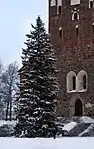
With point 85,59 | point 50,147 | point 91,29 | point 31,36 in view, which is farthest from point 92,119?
point 50,147

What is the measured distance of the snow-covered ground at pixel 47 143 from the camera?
1340 centimetres

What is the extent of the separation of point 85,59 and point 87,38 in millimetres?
1997

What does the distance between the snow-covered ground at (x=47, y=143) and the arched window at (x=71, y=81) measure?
80.4 ft

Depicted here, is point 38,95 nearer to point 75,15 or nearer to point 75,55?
point 75,55

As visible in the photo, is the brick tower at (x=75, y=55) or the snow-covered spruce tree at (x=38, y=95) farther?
the brick tower at (x=75, y=55)

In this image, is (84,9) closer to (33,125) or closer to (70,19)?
(70,19)

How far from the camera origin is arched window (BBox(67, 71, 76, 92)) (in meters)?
38.8

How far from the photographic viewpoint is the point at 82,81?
38.6 meters

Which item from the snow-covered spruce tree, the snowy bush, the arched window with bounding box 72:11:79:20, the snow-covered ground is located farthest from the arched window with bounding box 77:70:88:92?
the snow-covered ground

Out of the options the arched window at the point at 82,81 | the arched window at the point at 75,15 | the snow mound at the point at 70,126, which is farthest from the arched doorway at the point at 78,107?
the arched window at the point at 75,15

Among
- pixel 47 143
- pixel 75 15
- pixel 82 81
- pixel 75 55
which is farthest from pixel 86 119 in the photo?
pixel 47 143

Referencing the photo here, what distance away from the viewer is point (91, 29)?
3872 cm

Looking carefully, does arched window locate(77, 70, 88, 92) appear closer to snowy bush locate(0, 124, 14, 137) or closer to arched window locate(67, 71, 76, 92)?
arched window locate(67, 71, 76, 92)

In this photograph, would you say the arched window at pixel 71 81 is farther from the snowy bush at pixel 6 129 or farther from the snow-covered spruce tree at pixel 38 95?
the snow-covered spruce tree at pixel 38 95
